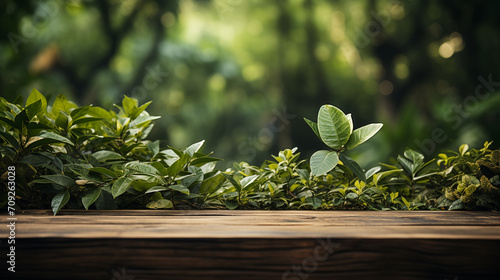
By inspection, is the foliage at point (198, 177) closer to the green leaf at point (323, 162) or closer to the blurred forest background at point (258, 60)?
the green leaf at point (323, 162)

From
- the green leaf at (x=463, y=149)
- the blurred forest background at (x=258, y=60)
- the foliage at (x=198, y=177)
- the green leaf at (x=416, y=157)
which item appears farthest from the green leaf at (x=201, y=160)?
the blurred forest background at (x=258, y=60)

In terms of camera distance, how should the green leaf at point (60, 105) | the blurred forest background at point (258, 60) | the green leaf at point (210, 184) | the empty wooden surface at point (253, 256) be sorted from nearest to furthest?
the empty wooden surface at point (253, 256) → the green leaf at point (210, 184) → the green leaf at point (60, 105) → the blurred forest background at point (258, 60)

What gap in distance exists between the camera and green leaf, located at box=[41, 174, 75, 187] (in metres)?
0.59

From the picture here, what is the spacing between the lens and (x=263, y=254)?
0.40m

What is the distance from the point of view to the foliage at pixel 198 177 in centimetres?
61

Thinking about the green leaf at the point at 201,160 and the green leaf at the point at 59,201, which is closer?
the green leaf at the point at 59,201

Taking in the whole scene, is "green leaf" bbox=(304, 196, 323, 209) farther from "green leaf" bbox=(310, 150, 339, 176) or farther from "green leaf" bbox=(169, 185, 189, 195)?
"green leaf" bbox=(169, 185, 189, 195)

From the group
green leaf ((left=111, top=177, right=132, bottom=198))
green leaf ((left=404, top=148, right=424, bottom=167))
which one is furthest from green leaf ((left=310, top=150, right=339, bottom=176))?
green leaf ((left=111, top=177, right=132, bottom=198))

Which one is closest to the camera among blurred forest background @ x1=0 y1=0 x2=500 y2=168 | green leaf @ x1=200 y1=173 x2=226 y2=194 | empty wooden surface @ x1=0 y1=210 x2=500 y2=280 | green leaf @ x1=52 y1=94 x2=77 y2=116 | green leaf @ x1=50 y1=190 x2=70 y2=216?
empty wooden surface @ x1=0 y1=210 x2=500 y2=280

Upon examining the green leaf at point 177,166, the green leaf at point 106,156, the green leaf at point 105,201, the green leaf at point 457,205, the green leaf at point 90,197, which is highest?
the green leaf at point 106,156

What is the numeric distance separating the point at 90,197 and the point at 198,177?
20 centimetres

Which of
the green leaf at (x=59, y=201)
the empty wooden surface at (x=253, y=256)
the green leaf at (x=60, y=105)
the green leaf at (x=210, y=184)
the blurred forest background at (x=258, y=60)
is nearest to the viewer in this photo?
the empty wooden surface at (x=253, y=256)

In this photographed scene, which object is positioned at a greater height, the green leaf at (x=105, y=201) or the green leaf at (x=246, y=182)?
the green leaf at (x=105, y=201)

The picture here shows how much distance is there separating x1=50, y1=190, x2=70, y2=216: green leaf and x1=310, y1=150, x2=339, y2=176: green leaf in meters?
Answer: 0.45
